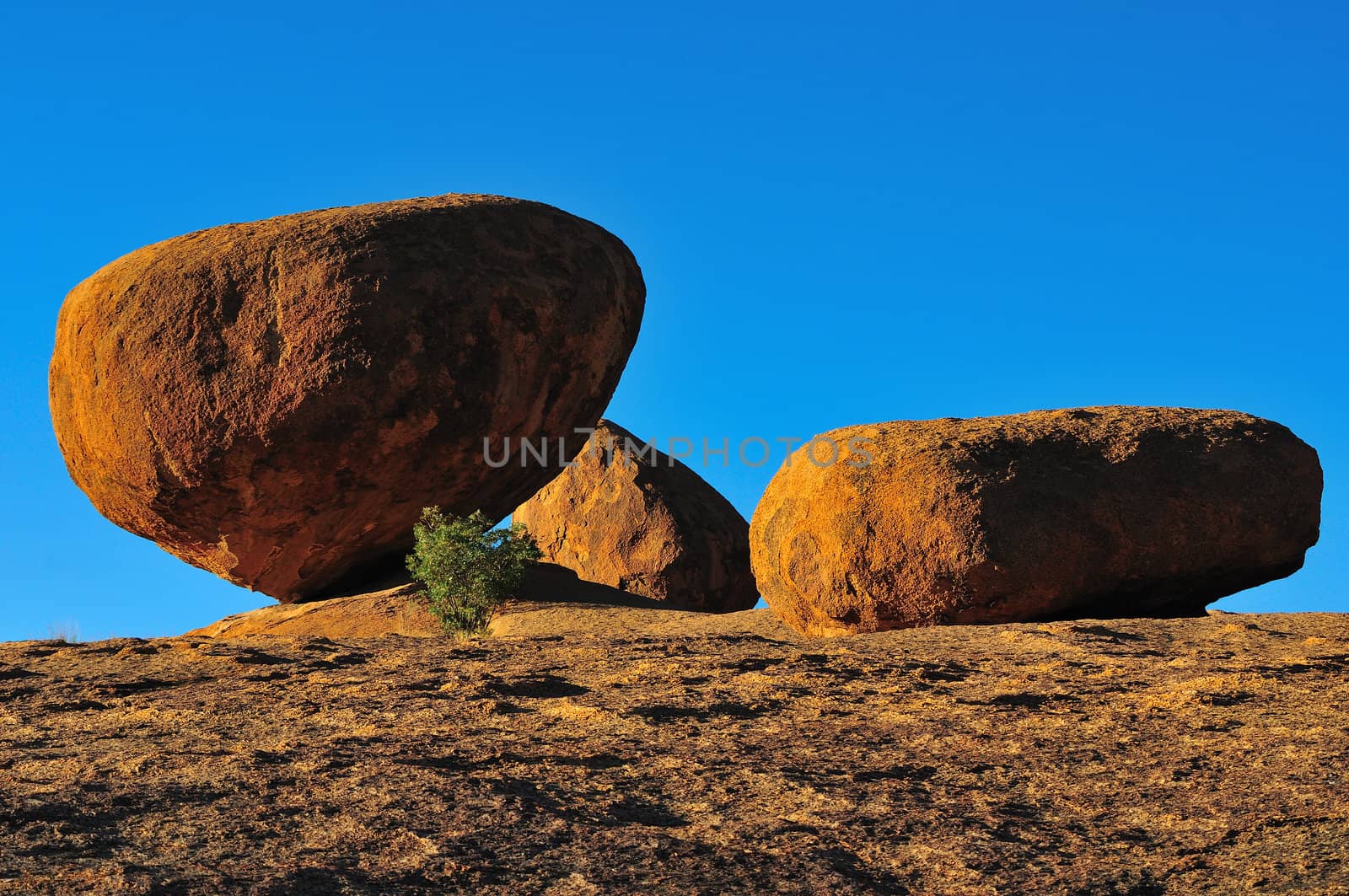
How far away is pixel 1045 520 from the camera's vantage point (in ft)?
32.9

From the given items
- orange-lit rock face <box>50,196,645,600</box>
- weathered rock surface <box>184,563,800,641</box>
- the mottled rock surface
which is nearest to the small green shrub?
weathered rock surface <box>184,563,800,641</box>

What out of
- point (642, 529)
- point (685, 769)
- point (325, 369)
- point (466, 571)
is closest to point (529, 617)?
point (466, 571)

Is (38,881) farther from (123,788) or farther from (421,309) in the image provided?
(421,309)

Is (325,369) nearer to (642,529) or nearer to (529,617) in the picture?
(529,617)

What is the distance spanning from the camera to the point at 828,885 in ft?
14.6

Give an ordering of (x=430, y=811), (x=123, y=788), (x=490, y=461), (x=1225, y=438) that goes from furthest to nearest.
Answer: (x=490, y=461) → (x=1225, y=438) → (x=123, y=788) → (x=430, y=811)

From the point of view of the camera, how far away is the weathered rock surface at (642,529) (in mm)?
17781

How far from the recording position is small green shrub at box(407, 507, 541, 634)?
13109mm

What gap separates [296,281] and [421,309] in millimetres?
A: 1283

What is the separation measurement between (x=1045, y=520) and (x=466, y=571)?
231 inches

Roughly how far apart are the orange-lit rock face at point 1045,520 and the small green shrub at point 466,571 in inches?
138

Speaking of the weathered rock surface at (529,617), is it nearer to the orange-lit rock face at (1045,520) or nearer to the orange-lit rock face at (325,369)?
the orange-lit rock face at (325,369)

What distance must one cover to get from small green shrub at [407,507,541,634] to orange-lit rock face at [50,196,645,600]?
4.05 feet

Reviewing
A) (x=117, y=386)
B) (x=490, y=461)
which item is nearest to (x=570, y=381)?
(x=490, y=461)
